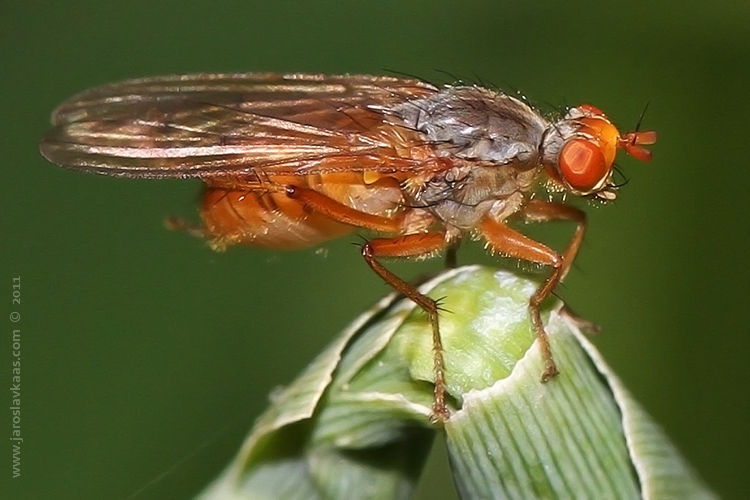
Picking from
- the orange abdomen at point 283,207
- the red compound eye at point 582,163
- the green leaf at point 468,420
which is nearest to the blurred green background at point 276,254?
the orange abdomen at point 283,207

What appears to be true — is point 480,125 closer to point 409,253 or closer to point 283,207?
point 409,253

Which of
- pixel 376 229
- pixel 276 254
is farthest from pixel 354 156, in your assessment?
pixel 276 254

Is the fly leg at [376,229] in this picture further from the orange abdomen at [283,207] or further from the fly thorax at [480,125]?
the fly thorax at [480,125]

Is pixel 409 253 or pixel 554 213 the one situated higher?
pixel 554 213

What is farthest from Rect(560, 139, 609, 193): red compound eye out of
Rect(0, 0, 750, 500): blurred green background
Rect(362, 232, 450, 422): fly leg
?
Rect(0, 0, 750, 500): blurred green background

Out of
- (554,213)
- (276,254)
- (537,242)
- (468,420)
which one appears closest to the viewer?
(468,420)

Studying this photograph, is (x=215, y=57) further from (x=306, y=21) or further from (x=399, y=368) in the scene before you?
(x=399, y=368)

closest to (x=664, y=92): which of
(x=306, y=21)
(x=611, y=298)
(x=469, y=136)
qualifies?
(x=611, y=298)

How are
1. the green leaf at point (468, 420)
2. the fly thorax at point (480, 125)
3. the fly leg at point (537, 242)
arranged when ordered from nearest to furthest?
the green leaf at point (468, 420) < the fly leg at point (537, 242) < the fly thorax at point (480, 125)
